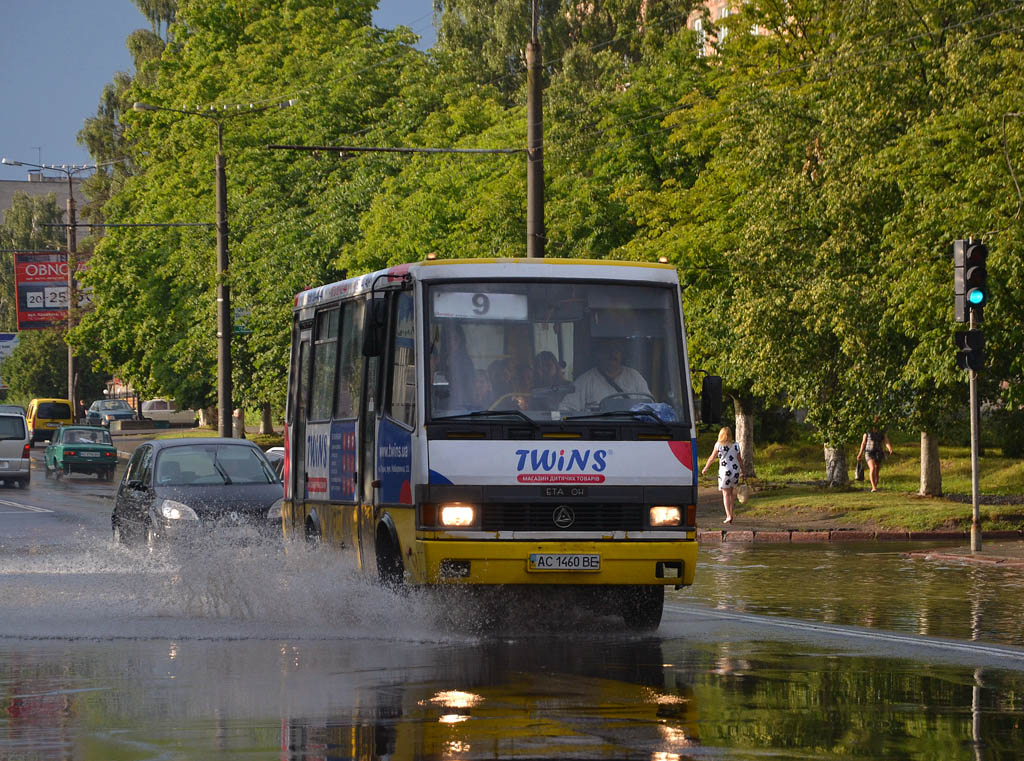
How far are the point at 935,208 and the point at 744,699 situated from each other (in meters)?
17.0

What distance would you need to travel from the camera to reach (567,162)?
3844 cm

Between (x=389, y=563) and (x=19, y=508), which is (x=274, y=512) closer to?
(x=389, y=563)

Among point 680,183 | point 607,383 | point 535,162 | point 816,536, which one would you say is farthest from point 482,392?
point 680,183

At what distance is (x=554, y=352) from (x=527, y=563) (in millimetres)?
1628

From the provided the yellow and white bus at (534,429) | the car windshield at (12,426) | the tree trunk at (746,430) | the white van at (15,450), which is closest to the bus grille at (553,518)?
the yellow and white bus at (534,429)

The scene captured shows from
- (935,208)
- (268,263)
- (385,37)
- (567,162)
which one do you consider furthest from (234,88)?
(935,208)

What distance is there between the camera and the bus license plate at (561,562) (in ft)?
42.3

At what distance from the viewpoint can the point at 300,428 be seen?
17172mm

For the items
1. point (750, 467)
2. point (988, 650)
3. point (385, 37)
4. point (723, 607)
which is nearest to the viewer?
point (988, 650)

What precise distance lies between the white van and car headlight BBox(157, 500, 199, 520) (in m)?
25.3

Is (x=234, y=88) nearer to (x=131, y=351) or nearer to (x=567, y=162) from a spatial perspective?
(x=131, y=351)

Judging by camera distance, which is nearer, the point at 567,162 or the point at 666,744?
the point at 666,744

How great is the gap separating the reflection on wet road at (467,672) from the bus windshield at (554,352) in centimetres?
166

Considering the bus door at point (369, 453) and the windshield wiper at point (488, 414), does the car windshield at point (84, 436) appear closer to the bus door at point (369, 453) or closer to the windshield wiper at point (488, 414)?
the bus door at point (369, 453)
